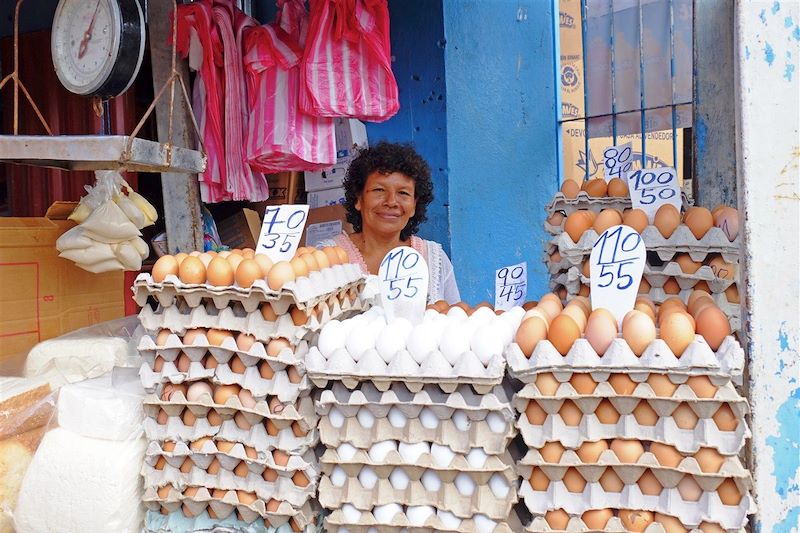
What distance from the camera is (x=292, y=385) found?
1.70 meters

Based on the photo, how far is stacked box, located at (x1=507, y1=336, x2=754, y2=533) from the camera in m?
1.42

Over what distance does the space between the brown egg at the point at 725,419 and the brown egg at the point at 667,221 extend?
0.66 meters

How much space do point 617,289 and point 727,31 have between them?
4.55ft

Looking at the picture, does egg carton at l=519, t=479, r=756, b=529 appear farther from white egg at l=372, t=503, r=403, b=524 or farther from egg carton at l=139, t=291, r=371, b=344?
egg carton at l=139, t=291, r=371, b=344

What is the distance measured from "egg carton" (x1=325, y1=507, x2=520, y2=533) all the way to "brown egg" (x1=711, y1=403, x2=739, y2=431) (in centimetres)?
55

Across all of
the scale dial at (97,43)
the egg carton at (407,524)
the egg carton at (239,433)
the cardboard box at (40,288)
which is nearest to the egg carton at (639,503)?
the egg carton at (407,524)

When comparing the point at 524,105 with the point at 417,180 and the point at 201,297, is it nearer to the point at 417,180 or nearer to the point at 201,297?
the point at 417,180

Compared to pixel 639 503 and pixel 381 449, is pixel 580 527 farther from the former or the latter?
pixel 381 449

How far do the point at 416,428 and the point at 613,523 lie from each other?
51cm

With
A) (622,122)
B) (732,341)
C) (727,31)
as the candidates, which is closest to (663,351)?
(732,341)

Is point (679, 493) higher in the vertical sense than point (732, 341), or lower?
lower

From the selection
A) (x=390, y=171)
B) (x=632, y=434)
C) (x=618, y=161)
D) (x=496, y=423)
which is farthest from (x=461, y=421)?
(x=390, y=171)

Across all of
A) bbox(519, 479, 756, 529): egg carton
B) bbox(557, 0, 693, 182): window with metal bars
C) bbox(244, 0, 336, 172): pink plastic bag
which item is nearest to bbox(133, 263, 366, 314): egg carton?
bbox(519, 479, 756, 529): egg carton

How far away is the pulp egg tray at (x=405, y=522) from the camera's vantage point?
1.56 meters
